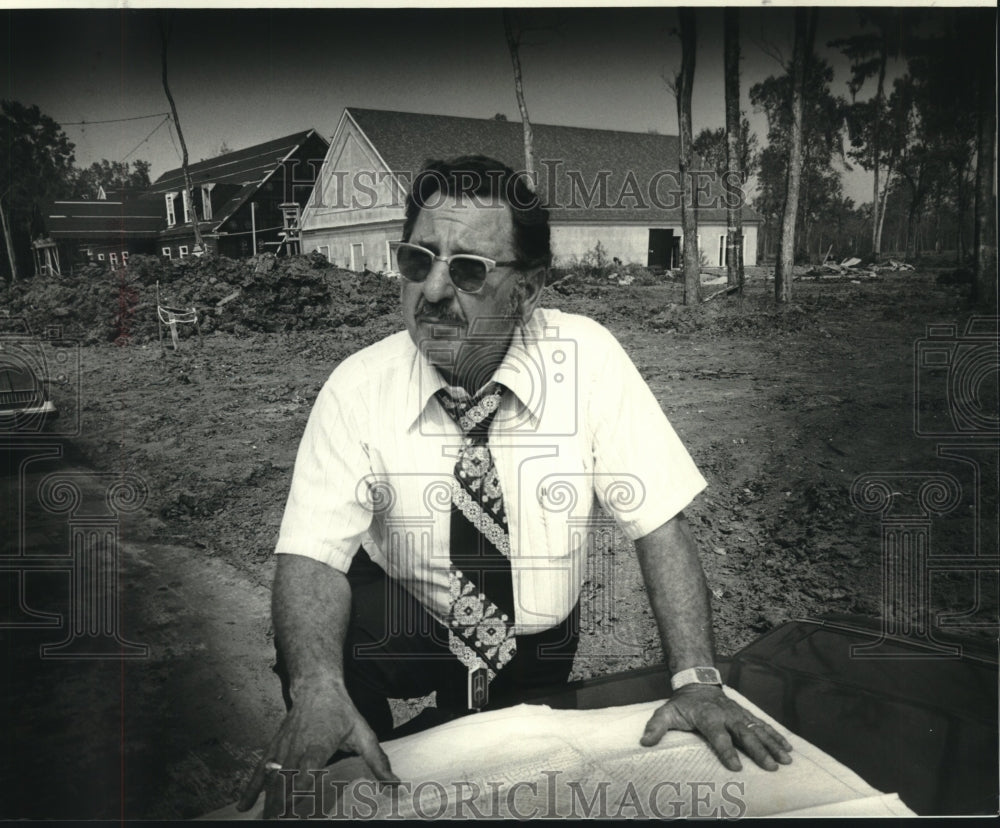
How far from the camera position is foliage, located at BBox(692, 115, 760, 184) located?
2688 mm

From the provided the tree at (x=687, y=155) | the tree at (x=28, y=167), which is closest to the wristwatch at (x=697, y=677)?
the tree at (x=687, y=155)

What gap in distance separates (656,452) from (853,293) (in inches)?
50.8

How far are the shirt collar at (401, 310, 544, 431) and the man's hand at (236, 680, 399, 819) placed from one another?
70cm

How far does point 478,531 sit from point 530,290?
686mm

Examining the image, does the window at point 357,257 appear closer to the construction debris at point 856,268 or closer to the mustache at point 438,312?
the mustache at point 438,312

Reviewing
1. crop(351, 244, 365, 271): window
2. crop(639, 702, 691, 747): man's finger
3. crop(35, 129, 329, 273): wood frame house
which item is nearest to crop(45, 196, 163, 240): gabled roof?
crop(35, 129, 329, 273): wood frame house

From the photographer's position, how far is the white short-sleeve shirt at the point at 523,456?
201 cm

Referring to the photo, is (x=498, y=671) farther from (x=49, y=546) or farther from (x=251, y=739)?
(x=49, y=546)

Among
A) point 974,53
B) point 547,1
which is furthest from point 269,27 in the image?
point 974,53

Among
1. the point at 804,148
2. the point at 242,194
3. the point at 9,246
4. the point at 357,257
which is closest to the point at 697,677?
the point at 357,257

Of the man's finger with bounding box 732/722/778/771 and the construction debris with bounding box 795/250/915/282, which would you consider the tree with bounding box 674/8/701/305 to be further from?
the man's finger with bounding box 732/722/778/771

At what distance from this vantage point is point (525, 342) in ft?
7.22

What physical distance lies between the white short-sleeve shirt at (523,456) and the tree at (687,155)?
78 cm

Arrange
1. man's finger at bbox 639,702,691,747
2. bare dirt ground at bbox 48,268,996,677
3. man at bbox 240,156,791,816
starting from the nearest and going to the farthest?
man's finger at bbox 639,702,691,747 → man at bbox 240,156,791,816 → bare dirt ground at bbox 48,268,996,677
